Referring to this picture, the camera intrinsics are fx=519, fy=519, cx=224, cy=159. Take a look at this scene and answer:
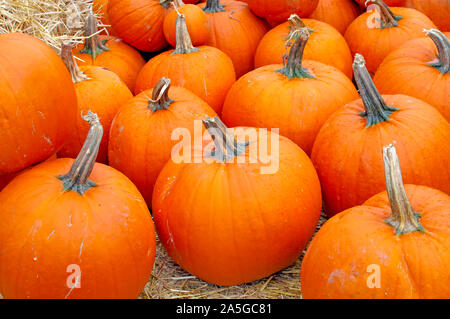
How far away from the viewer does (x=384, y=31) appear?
3539 millimetres

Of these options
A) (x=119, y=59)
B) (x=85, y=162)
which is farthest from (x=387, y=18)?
(x=85, y=162)

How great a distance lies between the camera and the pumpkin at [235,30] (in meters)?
3.82

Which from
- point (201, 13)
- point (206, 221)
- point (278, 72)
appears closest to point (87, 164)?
point (206, 221)

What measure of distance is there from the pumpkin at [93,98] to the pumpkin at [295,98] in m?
0.72

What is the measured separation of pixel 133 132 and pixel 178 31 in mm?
965

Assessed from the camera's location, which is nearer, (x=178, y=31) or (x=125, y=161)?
(x=125, y=161)

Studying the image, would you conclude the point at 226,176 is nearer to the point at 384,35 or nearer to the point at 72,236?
the point at 72,236

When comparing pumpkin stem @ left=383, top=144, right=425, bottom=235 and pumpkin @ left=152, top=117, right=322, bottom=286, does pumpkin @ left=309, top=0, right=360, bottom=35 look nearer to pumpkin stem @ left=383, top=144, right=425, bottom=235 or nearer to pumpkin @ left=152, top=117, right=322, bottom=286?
pumpkin @ left=152, top=117, right=322, bottom=286

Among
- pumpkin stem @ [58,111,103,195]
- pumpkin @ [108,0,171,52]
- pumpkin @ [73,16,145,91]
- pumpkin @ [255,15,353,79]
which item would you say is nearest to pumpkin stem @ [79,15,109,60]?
pumpkin @ [73,16,145,91]

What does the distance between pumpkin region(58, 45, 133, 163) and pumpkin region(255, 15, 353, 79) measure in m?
1.07

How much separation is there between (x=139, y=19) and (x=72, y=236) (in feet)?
7.24

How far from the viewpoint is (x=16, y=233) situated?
1905mm

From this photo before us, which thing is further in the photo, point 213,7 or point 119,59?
point 213,7

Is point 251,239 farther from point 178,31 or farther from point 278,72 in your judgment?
point 178,31
